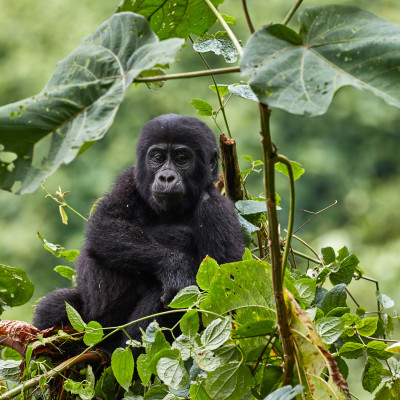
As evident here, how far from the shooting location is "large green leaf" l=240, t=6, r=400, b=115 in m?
0.96

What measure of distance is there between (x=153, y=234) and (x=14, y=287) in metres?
0.72

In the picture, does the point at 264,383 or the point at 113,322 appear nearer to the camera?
the point at 264,383

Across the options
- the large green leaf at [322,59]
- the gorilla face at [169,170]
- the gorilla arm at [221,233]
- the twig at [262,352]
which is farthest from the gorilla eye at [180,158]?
the large green leaf at [322,59]

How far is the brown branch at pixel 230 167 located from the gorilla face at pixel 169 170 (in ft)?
0.87

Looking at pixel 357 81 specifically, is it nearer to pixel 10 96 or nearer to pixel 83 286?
pixel 83 286

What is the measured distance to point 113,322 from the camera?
2.29 metres

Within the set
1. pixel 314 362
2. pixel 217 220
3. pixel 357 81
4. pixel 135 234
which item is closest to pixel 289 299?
pixel 314 362

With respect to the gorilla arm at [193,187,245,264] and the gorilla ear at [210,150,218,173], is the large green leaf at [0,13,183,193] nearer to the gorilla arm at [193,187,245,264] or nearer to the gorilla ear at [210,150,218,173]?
the gorilla arm at [193,187,245,264]

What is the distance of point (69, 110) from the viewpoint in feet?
3.51

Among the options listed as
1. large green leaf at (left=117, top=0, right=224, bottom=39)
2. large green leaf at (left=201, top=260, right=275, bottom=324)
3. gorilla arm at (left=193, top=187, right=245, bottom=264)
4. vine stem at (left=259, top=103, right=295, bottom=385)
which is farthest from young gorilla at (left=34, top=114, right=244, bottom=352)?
vine stem at (left=259, top=103, right=295, bottom=385)

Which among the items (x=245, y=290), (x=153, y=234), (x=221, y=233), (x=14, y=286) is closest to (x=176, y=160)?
(x=153, y=234)

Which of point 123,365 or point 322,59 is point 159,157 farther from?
point 322,59

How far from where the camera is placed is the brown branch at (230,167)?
2006 millimetres

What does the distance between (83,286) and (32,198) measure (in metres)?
6.40
